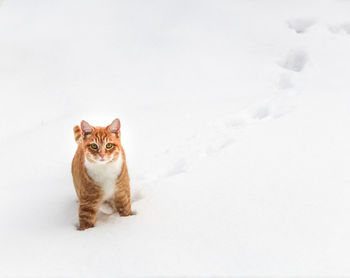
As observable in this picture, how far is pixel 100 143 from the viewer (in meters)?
2.48

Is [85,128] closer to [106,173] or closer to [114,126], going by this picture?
[114,126]

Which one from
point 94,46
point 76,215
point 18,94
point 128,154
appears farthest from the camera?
point 94,46

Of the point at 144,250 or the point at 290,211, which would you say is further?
the point at 290,211

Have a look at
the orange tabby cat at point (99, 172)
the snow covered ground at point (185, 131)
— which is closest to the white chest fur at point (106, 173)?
the orange tabby cat at point (99, 172)

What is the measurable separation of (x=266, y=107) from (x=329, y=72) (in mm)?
1137

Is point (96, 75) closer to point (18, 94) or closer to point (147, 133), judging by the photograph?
point (18, 94)

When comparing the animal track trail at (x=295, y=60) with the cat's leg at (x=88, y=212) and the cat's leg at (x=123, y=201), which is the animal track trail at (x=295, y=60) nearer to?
the cat's leg at (x=123, y=201)

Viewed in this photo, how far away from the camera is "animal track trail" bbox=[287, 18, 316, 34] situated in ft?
18.8

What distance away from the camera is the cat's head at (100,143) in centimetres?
248

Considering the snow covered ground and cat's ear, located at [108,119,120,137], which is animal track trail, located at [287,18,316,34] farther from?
cat's ear, located at [108,119,120,137]

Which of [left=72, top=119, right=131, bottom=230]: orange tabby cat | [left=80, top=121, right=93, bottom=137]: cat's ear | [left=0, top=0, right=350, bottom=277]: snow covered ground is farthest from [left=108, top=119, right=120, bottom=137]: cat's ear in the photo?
[left=0, top=0, right=350, bottom=277]: snow covered ground

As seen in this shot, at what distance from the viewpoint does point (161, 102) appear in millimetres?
4574

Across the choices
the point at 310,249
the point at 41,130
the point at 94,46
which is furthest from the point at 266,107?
the point at 94,46

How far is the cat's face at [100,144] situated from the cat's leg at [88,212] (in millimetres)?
311
